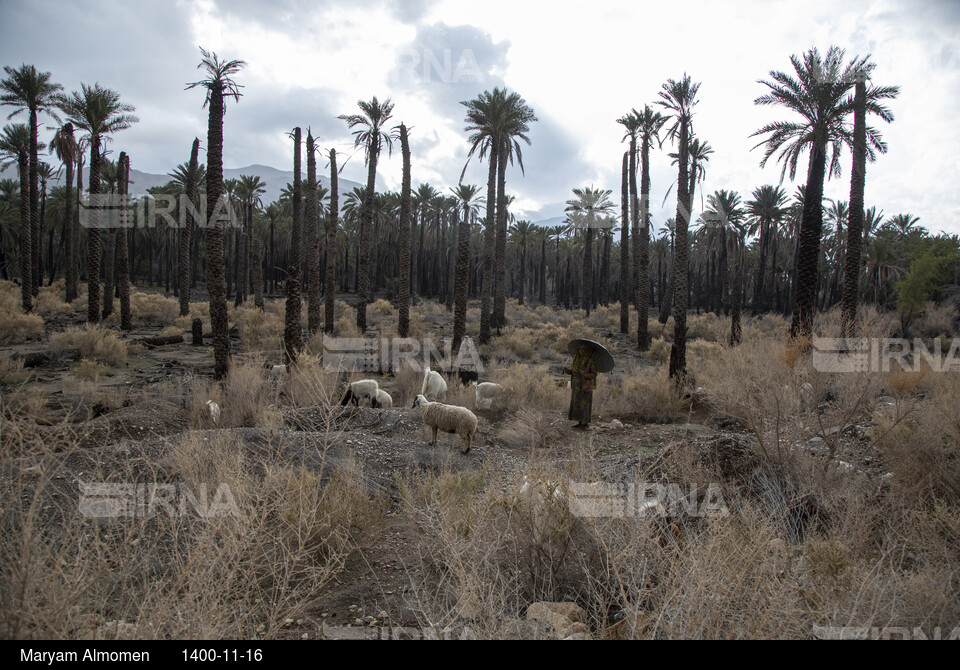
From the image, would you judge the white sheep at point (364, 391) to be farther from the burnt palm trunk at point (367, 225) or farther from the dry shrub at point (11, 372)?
the burnt palm trunk at point (367, 225)

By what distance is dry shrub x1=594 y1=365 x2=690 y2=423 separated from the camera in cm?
1177

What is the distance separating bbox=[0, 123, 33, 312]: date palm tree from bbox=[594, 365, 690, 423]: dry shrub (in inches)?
955

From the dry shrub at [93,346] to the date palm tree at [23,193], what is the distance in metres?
8.21

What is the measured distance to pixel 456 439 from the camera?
883 cm

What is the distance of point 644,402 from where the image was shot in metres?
12.1

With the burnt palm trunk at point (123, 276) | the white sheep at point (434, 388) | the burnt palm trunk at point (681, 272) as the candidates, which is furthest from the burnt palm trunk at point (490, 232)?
the burnt palm trunk at point (123, 276)

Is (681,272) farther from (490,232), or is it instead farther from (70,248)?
(70,248)

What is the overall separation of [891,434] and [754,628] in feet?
16.5

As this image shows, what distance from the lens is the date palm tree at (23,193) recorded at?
21844 millimetres

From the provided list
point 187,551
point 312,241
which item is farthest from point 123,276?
point 187,551

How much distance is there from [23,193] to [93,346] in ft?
54.8

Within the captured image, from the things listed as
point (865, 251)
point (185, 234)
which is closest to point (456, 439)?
point (185, 234)
